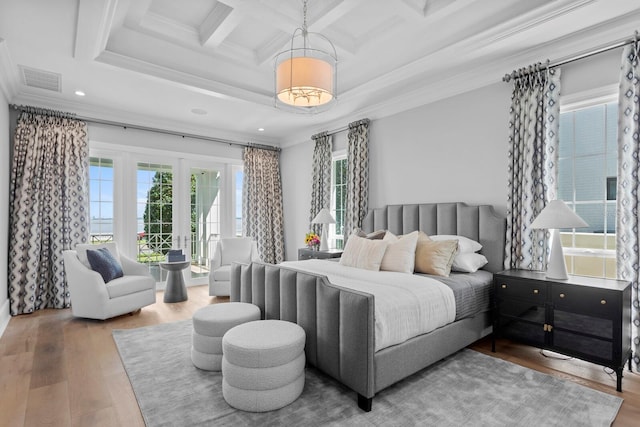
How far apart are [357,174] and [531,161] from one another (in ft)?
7.24

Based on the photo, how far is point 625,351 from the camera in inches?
92.7

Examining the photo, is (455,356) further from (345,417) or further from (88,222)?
(88,222)

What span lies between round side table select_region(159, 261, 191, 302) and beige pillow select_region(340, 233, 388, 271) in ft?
8.07

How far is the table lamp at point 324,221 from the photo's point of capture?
195 inches

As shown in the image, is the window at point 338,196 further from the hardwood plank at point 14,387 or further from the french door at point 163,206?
the hardwood plank at point 14,387

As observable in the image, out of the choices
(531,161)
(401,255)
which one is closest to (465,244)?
(401,255)

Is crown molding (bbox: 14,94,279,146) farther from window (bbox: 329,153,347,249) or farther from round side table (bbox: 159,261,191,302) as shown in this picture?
round side table (bbox: 159,261,191,302)

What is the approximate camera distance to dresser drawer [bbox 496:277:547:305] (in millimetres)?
2664

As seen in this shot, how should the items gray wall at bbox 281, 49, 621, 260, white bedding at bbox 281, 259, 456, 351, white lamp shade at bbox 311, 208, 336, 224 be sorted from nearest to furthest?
white bedding at bbox 281, 259, 456, 351 → gray wall at bbox 281, 49, 621, 260 → white lamp shade at bbox 311, 208, 336, 224

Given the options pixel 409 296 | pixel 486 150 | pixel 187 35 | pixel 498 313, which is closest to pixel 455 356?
pixel 498 313

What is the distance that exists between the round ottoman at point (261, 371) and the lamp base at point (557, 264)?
2043 millimetres

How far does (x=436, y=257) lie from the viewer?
122 inches

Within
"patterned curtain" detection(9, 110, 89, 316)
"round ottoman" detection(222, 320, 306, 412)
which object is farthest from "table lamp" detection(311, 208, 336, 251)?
"patterned curtain" detection(9, 110, 89, 316)

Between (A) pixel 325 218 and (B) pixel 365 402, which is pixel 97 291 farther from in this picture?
(B) pixel 365 402
